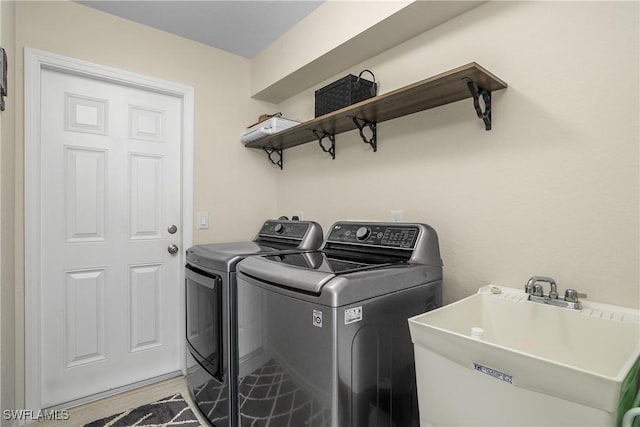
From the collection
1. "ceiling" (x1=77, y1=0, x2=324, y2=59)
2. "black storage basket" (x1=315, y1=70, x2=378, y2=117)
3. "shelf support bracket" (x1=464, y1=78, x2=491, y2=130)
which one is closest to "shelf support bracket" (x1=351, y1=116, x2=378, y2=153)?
"black storage basket" (x1=315, y1=70, x2=378, y2=117)

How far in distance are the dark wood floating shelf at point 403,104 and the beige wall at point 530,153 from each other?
2.5 inches

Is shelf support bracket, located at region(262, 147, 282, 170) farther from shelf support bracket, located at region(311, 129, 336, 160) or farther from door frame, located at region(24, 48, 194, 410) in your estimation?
door frame, located at region(24, 48, 194, 410)

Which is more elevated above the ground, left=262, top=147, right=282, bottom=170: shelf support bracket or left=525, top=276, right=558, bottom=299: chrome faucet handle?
left=262, top=147, right=282, bottom=170: shelf support bracket

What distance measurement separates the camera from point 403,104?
159 cm

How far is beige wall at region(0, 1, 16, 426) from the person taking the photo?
53.7 inches

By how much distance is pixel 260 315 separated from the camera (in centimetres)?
131

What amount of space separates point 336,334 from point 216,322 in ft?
2.86

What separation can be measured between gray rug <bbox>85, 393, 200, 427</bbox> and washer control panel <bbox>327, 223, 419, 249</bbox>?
1.27 meters

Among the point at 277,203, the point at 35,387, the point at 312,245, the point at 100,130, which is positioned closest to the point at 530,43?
the point at 312,245

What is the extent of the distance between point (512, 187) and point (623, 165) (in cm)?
34

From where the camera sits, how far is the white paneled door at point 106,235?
1.91 metres

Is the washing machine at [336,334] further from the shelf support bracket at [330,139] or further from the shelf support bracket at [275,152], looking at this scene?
the shelf support bracket at [275,152]

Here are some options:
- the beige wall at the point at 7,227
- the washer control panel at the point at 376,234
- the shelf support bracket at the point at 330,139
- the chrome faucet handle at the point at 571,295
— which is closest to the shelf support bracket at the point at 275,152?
the shelf support bracket at the point at 330,139

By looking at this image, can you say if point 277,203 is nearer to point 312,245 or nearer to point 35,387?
point 312,245
